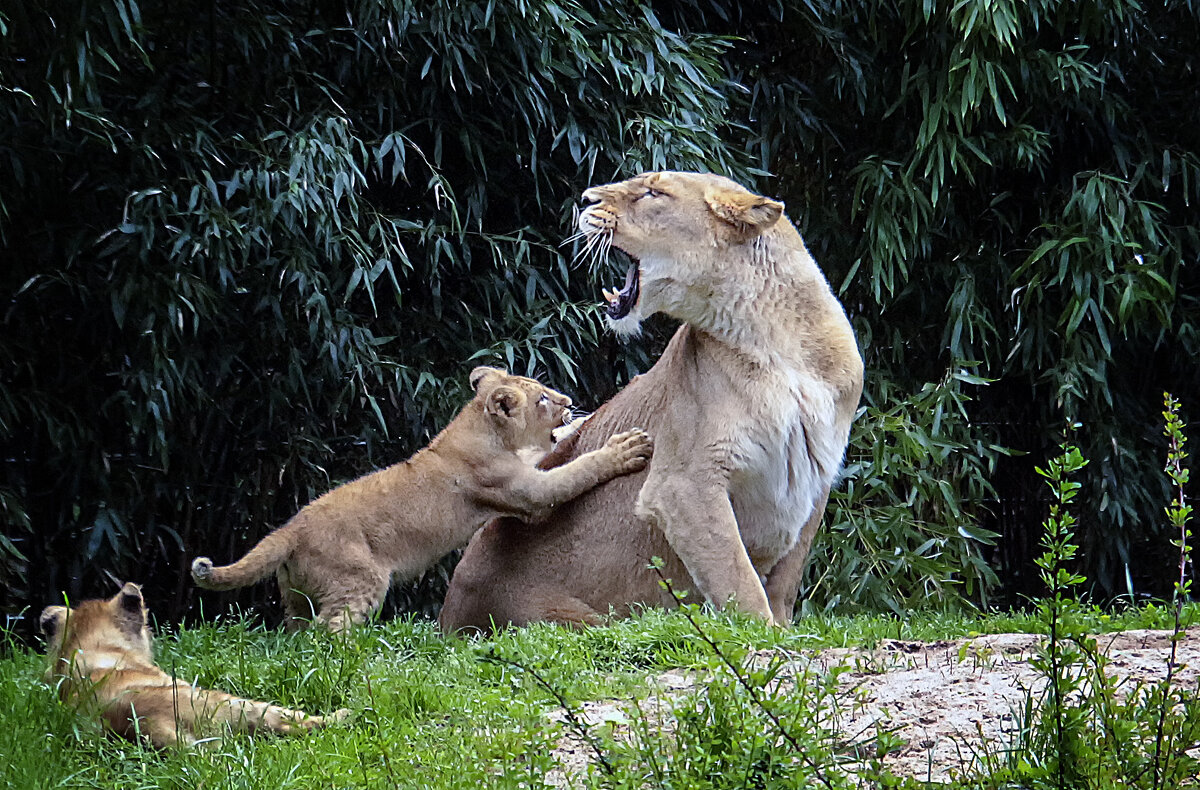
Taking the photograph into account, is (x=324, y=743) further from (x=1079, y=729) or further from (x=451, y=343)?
(x=451, y=343)

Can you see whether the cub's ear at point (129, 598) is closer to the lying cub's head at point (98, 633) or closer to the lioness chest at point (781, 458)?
the lying cub's head at point (98, 633)

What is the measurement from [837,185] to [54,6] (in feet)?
15.6

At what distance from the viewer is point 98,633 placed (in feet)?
14.2

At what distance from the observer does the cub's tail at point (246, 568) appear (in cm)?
549

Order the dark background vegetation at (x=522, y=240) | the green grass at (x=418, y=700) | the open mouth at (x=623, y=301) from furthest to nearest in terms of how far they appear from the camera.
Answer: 1. the dark background vegetation at (x=522, y=240)
2. the open mouth at (x=623, y=301)
3. the green grass at (x=418, y=700)

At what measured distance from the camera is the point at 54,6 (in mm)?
6422

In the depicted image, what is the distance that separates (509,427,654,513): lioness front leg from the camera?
545 cm

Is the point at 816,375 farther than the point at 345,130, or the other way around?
the point at 345,130

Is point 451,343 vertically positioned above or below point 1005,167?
below

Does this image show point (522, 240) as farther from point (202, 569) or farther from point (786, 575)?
point (786, 575)

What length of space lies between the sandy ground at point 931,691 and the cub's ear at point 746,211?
1.61 meters

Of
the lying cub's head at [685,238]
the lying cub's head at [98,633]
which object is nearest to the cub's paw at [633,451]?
the lying cub's head at [685,238]

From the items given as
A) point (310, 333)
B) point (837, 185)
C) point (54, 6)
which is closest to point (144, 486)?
point (310, 333)

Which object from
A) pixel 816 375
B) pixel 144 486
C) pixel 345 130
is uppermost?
pixel 345 130
